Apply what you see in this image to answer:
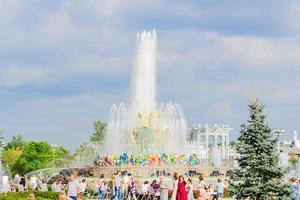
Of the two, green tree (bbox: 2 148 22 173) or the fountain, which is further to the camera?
green tree (bbox: 2 148 22 173)

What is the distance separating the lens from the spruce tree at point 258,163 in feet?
56.3

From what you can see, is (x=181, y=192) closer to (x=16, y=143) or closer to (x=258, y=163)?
(x=258, y=163)

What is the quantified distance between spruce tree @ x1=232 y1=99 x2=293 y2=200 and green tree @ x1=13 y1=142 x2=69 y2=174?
7123 cm

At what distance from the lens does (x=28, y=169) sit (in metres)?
88.6

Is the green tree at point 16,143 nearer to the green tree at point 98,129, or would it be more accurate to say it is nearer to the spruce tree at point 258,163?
the green tree at point 98,129

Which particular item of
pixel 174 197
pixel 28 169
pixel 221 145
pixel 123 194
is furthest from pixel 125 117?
pixel 221 145

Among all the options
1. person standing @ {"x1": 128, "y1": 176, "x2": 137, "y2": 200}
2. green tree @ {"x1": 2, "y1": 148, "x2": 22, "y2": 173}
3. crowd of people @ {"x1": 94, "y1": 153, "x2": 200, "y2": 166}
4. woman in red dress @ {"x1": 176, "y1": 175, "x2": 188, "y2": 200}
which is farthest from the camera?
green tree @ {"x1": 2, "y1": 148, "x2": 22, "y2": 173}

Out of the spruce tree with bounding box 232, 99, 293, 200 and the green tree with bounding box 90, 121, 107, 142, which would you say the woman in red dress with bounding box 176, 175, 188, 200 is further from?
the green tree with bounding box 90, 121, 107, 142

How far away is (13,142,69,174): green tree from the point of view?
88.5 metres

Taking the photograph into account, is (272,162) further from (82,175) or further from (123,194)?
(82,175)

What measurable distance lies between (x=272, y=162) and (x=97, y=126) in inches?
2552

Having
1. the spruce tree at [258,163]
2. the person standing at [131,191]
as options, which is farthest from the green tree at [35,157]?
the spruce tree at [258,163]

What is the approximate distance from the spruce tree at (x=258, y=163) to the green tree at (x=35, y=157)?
71229 millimetres

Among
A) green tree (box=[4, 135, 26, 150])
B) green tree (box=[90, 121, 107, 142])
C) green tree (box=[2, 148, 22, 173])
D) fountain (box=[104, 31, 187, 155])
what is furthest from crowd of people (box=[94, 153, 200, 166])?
green tree (box=[4, 135, 26, 150])
